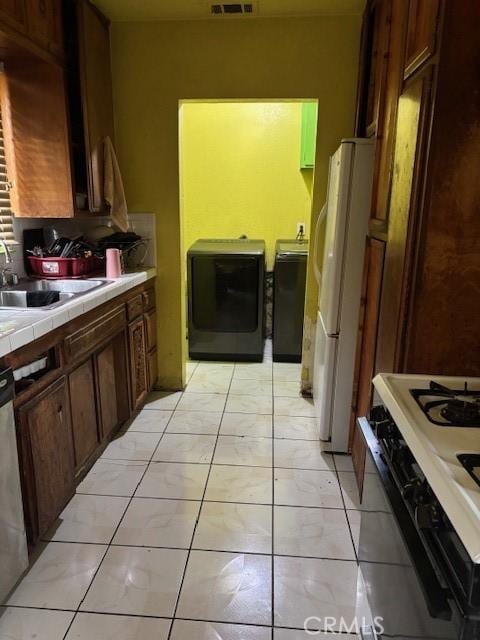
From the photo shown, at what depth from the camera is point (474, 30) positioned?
3.68ft

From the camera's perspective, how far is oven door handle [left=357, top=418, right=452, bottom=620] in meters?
0.65

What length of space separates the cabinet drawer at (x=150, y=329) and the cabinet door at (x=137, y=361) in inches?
3.2

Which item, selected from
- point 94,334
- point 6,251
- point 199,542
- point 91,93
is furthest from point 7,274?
point 199,542

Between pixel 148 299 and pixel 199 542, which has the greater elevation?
pixel 148 299

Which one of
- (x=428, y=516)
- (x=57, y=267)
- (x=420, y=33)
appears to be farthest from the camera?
(x=57, y=267)

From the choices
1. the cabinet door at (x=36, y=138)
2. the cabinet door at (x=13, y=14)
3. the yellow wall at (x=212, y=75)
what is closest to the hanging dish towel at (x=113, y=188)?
the yellow wall at (x=212, y=75)

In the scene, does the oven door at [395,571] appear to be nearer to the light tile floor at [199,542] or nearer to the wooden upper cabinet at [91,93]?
the light tile floor at [199,542]

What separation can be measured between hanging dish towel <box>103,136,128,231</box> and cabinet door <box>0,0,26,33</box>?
2.68ft

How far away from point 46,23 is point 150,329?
1783 millimetres

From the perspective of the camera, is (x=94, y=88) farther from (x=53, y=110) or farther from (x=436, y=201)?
(x=436, y=201)

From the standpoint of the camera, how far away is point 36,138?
Result: 7.72 ft

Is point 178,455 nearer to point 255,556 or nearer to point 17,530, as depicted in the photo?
point 255,556

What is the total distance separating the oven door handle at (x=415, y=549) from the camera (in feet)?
→ 2.15

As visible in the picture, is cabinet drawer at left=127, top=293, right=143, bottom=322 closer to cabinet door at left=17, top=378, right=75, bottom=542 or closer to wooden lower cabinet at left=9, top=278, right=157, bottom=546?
wooden lower cabinet at left=9, top=278, right=157, bottom=546
